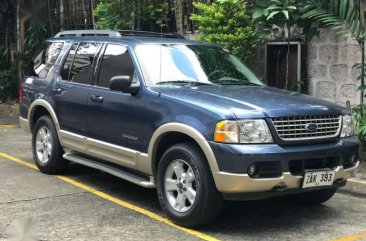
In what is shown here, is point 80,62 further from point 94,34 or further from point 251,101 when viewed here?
point 251,101

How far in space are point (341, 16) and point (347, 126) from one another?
2722 millimetres

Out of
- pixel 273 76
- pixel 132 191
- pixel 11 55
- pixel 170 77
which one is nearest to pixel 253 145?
pixel 170 77

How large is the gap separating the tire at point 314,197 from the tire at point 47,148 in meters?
3.01

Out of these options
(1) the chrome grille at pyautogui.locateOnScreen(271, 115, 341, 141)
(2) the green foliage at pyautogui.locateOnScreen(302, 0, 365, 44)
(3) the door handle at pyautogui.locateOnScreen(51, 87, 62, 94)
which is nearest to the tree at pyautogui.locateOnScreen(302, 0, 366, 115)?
(2) the green foliage at pyautogui.locateOnScreen(302, 0, 365, 44)

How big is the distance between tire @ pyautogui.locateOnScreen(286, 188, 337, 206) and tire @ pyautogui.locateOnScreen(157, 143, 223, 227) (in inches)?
55.3

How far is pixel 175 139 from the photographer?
455 cm

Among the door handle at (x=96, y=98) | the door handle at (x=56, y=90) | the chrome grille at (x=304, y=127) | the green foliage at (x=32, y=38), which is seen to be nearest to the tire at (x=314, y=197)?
the chrome grille at (x=304, y=127)

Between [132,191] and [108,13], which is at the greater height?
[108,13]

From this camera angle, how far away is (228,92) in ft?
15.2

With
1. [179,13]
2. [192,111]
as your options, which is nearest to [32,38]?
[179,13]

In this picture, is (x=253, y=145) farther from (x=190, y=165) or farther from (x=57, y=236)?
(x=57, y=236)

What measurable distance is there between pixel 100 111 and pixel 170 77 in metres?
0.91

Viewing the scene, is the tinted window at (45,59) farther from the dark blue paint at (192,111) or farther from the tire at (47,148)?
the dark blue paint at (192,111)

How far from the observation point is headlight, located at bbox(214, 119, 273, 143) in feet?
12.8
